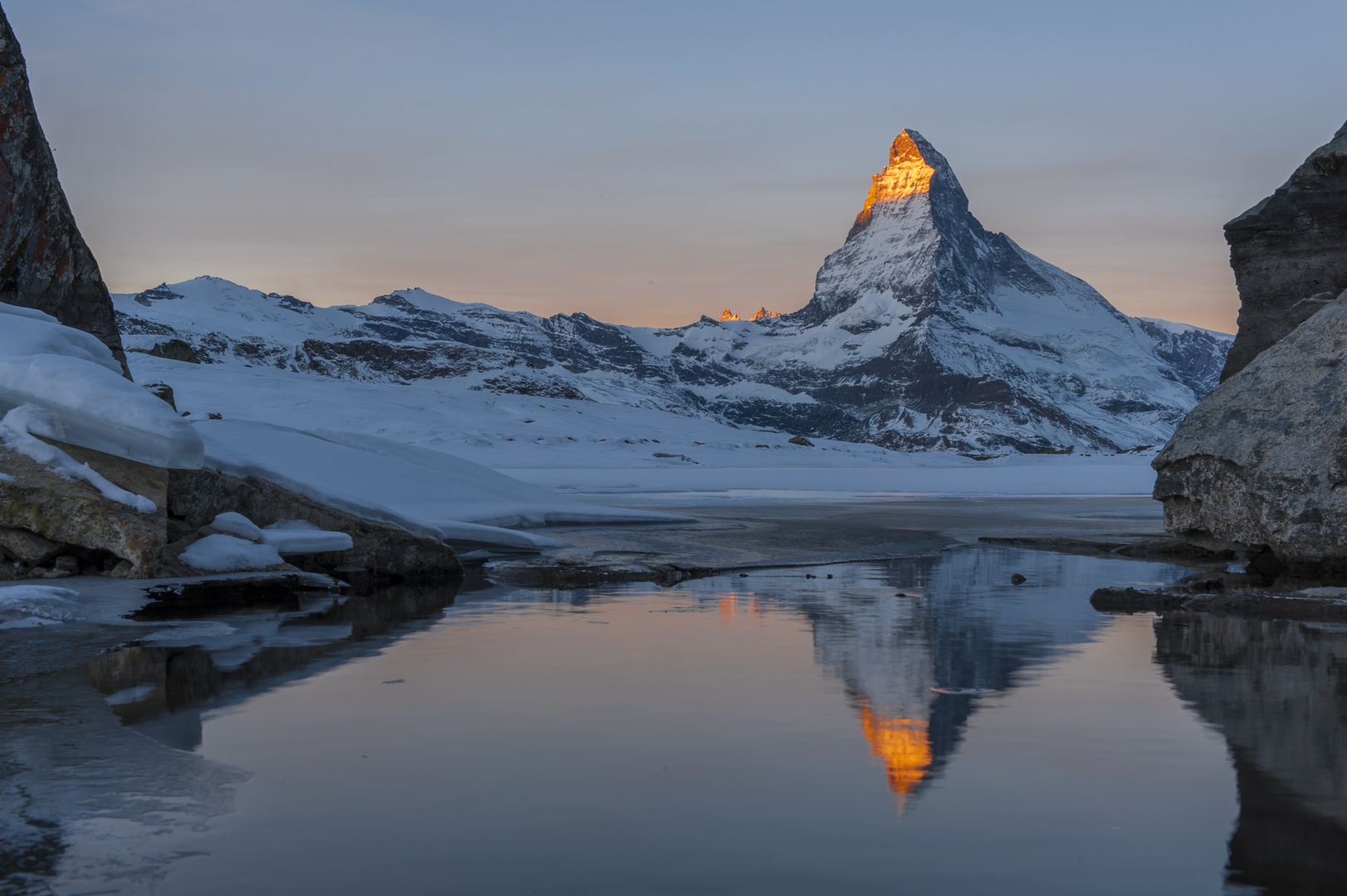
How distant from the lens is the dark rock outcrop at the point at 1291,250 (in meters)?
15.9

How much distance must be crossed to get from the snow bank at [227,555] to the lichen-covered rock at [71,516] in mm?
476

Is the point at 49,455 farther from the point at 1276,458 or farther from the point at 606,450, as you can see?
the point at 606,450

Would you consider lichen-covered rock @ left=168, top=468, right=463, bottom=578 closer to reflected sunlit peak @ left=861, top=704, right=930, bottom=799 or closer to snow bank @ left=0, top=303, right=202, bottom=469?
snow bank @ left=0, top=303, right=202, bottom=469

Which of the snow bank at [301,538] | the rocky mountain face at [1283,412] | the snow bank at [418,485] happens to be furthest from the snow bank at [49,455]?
the rocky mountain face at [1283,412]

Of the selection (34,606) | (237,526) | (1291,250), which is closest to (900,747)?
(34,606)

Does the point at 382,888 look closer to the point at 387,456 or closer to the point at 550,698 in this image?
the point at 550,698

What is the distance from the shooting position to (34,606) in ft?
30.4

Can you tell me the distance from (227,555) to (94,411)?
192cm

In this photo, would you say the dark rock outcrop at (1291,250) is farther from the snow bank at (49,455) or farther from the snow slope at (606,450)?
the snow bank at (49,455)

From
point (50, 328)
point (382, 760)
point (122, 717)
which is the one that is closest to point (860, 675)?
point (382, 760)

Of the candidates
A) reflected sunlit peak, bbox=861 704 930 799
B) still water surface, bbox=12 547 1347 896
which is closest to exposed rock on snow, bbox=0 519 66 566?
still water surface, bbox=12 547 1347 896

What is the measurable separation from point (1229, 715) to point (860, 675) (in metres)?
2.27

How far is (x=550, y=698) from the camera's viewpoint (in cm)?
712

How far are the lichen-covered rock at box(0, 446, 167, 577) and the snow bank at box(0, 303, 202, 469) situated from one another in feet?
2.37
